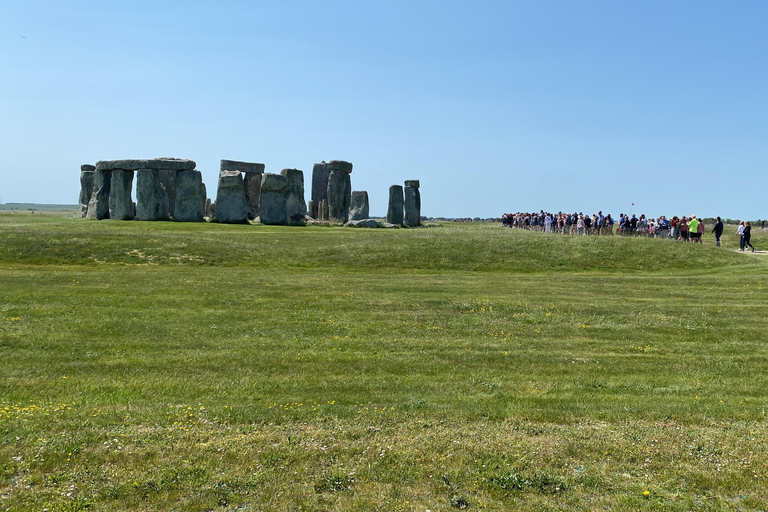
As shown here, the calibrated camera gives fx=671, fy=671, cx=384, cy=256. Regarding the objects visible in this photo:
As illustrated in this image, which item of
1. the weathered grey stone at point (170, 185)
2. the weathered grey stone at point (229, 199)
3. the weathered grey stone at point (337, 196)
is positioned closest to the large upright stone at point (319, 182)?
the weathered grey stone at point (337, 196)

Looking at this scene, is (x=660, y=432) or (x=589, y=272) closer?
(x=660, y=432)

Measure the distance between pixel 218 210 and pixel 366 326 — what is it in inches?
1473

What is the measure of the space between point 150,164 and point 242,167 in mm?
8426

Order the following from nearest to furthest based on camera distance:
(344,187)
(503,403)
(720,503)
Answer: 1. (720,503)
2. (503,403)
3. (344,187)

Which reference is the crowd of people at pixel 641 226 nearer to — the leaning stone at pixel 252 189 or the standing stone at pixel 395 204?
the standing stone at pixel 395 204

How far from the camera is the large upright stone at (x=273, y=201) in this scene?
50562 mm

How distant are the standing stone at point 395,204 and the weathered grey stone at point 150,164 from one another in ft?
54.9

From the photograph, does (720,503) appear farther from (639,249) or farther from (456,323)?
(639,249)

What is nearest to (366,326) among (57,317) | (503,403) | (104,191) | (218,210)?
(503,403)

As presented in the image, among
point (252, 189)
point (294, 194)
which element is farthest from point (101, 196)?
point (294, 194)

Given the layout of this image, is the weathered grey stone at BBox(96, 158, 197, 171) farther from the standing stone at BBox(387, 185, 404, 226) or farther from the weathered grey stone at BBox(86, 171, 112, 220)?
the standing stone at BBox(387, 185, 404, 226)

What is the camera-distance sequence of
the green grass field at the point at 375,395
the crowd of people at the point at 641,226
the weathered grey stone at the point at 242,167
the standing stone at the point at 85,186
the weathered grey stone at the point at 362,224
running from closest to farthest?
the green grass field at the point at 375,395 < the crowd of people at the point at 641,226 < the weathered grey stone at the point at 362,224 < the weathered grey stone at the point at 242,167 < the standing stone at the point at 85,186

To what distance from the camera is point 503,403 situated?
1000 cm

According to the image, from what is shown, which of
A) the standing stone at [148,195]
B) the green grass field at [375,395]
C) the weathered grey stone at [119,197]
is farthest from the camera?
the weathered grey stone at [119,197]
